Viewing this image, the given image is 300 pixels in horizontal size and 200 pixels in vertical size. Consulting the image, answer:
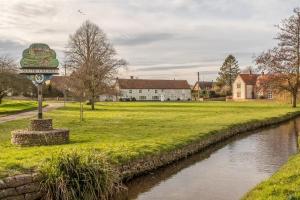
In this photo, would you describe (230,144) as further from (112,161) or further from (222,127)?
(112,161)

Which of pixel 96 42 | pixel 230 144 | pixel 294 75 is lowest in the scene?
pixel 230 144

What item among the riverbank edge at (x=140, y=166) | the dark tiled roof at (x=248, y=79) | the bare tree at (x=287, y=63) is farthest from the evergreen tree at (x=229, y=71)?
the riverbank edge at (x=140, y=166)

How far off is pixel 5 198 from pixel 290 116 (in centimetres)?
4124

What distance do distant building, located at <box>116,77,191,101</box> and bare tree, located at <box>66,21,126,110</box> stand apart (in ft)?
226

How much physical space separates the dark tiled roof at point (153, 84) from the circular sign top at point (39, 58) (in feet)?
371

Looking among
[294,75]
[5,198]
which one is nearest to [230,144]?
[5,198]

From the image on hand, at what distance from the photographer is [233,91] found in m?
119

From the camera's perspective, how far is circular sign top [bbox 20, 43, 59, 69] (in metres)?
21.1

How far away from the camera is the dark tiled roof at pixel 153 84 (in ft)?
455

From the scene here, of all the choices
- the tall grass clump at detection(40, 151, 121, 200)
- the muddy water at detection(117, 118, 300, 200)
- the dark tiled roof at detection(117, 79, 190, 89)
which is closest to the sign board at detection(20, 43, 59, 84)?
the muddy water at detection(117, 118, 300, 200)

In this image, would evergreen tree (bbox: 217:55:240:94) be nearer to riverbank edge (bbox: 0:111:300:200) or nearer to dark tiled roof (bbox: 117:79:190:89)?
dark tiled roof (bbox: 117:79:190:89)

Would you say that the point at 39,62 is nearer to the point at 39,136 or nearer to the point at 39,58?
the point at 39,58

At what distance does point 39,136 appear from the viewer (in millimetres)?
19281

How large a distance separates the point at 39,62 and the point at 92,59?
127 ft
